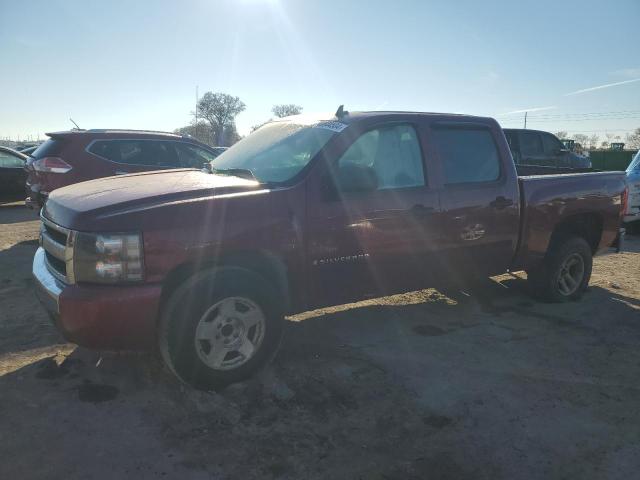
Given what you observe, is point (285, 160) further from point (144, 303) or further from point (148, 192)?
point (144, 303)

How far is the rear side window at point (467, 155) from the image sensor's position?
14.5 feet

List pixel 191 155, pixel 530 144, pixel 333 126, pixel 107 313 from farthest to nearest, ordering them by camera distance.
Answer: pixel 530 144 < pixel 191 155 < pixel 333 126 < pixel 107 313

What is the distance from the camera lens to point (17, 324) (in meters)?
4.29

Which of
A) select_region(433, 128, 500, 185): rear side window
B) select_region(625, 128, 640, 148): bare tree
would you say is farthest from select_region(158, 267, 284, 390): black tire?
select_region(625, 128, 640, 148): bare tree

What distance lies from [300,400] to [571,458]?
62.6 inches

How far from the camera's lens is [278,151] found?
403 centimetres

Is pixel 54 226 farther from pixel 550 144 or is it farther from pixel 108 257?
pixel 550 144

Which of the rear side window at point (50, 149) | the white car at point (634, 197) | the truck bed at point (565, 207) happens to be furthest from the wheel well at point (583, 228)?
the rear side window at point (50, 149)

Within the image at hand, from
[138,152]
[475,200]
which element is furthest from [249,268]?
[138,152]

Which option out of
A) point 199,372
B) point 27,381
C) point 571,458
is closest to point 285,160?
point 199,372

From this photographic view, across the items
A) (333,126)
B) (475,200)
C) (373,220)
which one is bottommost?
(373,220)

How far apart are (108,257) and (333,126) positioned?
195cm

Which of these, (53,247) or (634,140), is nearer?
(53,247)

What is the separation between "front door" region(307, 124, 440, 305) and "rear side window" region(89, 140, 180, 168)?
16.3ft
